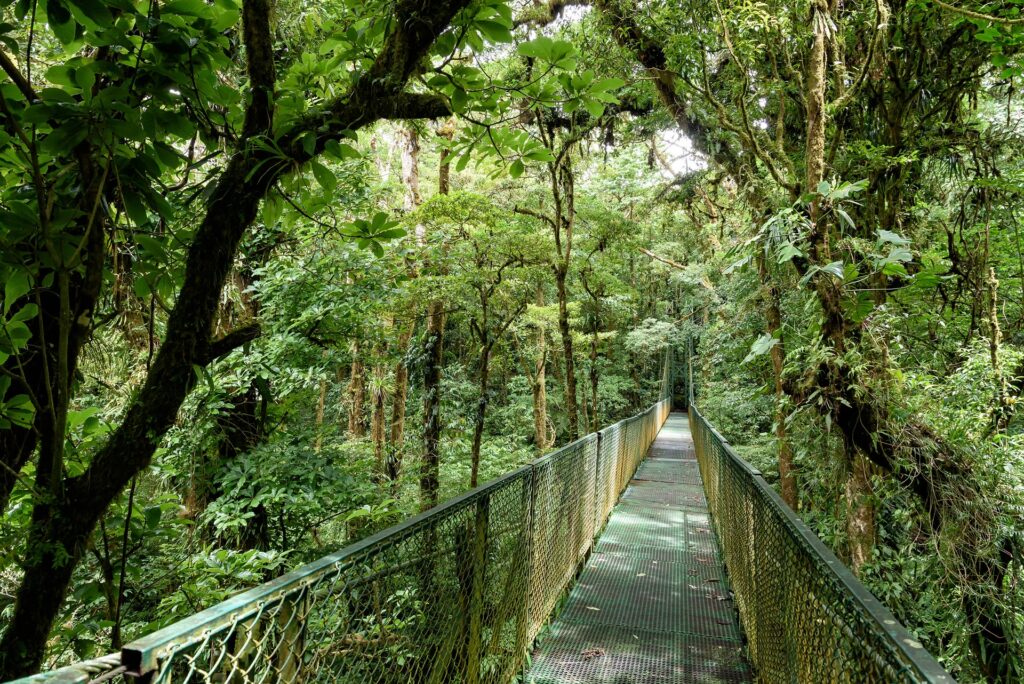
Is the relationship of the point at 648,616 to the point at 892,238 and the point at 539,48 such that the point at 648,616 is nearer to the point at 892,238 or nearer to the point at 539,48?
the point at 892,238

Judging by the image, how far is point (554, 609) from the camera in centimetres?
350

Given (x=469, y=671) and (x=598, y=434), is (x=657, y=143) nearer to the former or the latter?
(x=598, y=434)

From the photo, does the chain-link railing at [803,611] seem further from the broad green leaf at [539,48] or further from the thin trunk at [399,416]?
the thin trunk at [399,416]

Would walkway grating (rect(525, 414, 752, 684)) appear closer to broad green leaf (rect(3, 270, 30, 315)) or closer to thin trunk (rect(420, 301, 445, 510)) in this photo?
thin trunk (rect(420, 301, 445, 510))

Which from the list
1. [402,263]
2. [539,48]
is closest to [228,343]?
[539,48]

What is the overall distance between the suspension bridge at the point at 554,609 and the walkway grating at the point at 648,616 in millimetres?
14

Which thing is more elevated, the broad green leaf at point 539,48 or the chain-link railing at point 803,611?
the broad green leaf at point 539,48

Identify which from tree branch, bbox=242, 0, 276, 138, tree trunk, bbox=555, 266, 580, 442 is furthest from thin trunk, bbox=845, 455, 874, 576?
tree trunk, bbox=555, 266, 580, 442

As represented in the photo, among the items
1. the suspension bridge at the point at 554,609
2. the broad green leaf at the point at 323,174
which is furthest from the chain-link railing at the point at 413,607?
the broad green leaf at the point at 323,174

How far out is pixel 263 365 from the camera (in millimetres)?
4121

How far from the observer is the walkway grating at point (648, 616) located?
9.39 feet

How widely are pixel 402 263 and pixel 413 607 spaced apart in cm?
374

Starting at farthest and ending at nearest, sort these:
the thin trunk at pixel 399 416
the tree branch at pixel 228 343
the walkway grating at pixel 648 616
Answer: the thin trunk at pixel 399 416
the walkway grating at pixel 648 616
the tree branch at pixel 228 343

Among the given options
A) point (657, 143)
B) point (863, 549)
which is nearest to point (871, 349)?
point (863, 549)
